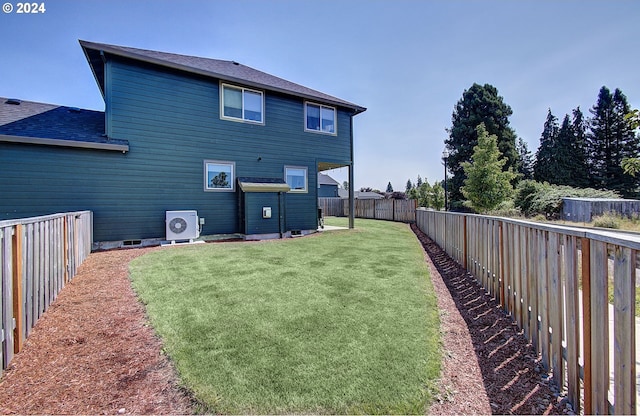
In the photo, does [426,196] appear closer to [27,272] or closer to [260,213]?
[260,213]

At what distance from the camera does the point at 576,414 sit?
6.57ft

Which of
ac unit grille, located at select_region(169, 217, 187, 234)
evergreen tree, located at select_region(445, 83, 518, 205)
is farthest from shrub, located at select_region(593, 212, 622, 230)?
ac unit grille, located at select_region(169, 217, 187, 234)

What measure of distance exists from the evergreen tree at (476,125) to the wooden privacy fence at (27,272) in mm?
33094

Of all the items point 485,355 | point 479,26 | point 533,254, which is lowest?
point 485,355

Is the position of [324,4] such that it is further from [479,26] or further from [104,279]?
[104,279]

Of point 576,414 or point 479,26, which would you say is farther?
point 479,26

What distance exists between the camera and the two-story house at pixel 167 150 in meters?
7.69

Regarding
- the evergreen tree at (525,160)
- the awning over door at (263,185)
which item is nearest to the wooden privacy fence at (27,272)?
the awning over door at (263,185)

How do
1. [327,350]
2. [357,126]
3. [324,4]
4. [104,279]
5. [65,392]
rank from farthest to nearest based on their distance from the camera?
[357,126]
[324,4]
[104,279]
[327,350]
[65,392]

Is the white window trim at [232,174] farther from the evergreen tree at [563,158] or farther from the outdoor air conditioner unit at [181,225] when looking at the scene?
the evergreen tree at [563,158]

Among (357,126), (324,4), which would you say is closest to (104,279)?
(324,4)

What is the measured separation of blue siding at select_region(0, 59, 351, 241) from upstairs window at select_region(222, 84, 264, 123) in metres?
0.27

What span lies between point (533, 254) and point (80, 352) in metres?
4.53

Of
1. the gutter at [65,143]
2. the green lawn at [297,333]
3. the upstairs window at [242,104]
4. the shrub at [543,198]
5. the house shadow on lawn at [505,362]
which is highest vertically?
the upstairs window at [242,104]
